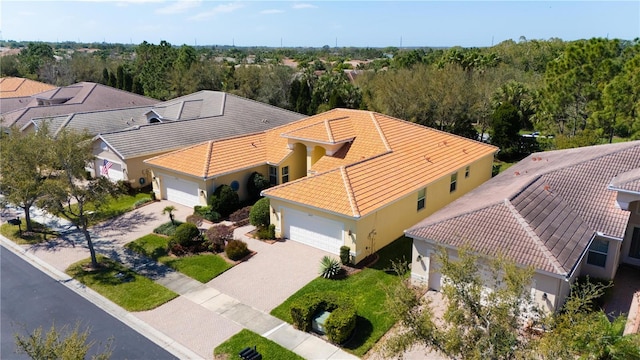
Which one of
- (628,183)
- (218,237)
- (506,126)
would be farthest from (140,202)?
(506,126)

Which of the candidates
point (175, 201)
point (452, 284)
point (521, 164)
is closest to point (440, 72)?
point (521, 164)

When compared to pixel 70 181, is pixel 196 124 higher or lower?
lower

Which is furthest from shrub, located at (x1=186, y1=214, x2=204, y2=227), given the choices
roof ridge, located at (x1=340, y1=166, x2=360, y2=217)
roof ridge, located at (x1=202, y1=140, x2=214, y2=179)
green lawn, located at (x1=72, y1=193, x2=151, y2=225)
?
roof ridge, located at (x1=340, y1=166, x2=360, y2=217)

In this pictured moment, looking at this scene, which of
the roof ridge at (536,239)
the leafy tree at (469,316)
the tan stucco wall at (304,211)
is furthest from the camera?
the tan stucco wall at (304,211)

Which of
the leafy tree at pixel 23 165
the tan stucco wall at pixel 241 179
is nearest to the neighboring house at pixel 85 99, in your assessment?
the leafy tree at pixel 23 165

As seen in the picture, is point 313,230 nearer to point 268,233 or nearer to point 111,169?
point 268,233

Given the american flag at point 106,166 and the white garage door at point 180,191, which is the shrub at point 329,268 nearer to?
the white garage door at point 180,191

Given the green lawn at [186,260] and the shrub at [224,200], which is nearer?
the green lawn at [186,260]
